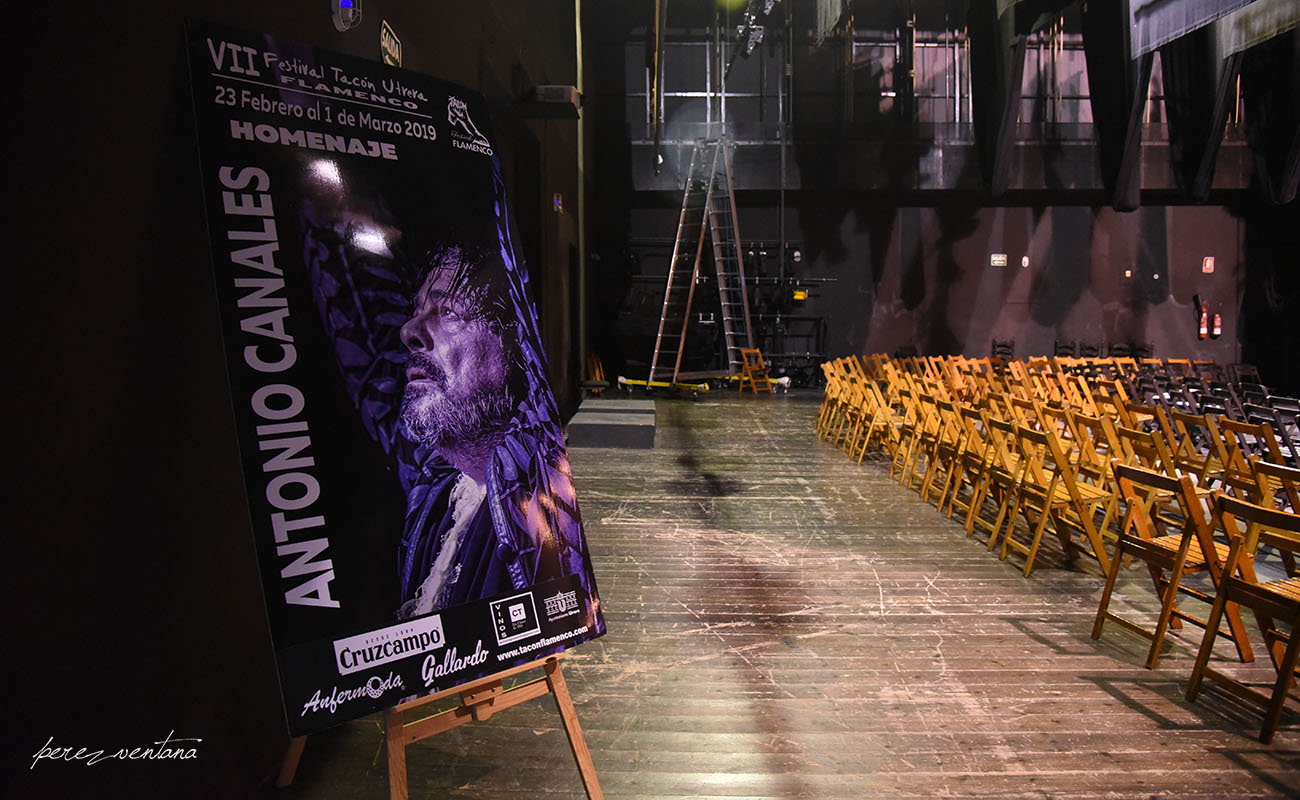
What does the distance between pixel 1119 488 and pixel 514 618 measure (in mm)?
3051

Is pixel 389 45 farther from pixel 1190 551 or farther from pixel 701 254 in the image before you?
pixel 701 254

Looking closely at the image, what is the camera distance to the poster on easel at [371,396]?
1.46 m

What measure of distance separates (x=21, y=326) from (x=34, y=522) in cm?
35

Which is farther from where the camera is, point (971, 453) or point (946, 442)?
point (946, 442)

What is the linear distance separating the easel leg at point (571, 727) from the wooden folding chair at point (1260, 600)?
2.19 metres

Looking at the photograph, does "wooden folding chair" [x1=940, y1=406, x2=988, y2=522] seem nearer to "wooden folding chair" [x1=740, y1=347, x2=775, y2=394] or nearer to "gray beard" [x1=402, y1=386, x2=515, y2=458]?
"gray beard" [x1=402, y1=386, x2=515, y2=458]

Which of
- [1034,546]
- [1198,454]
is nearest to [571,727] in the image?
[1034,546]

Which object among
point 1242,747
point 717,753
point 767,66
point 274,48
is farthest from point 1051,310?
point 274,48

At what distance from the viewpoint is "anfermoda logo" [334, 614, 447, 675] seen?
57.0 inches

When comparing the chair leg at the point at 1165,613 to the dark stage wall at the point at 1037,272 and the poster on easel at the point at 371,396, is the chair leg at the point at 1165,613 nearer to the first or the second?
the poster on easel at the point at 371,396

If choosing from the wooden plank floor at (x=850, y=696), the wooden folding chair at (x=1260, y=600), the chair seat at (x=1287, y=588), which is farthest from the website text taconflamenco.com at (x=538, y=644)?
the chair seat at (x=1287, y=588)

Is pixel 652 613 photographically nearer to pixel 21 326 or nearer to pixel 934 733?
pixel 934 733

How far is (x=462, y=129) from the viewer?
2035 mm

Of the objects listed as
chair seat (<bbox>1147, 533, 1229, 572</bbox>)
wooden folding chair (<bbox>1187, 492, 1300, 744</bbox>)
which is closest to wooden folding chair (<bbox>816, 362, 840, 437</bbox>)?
chair seat (<bbox>1147, 533, 1229, 572</bbox>)
